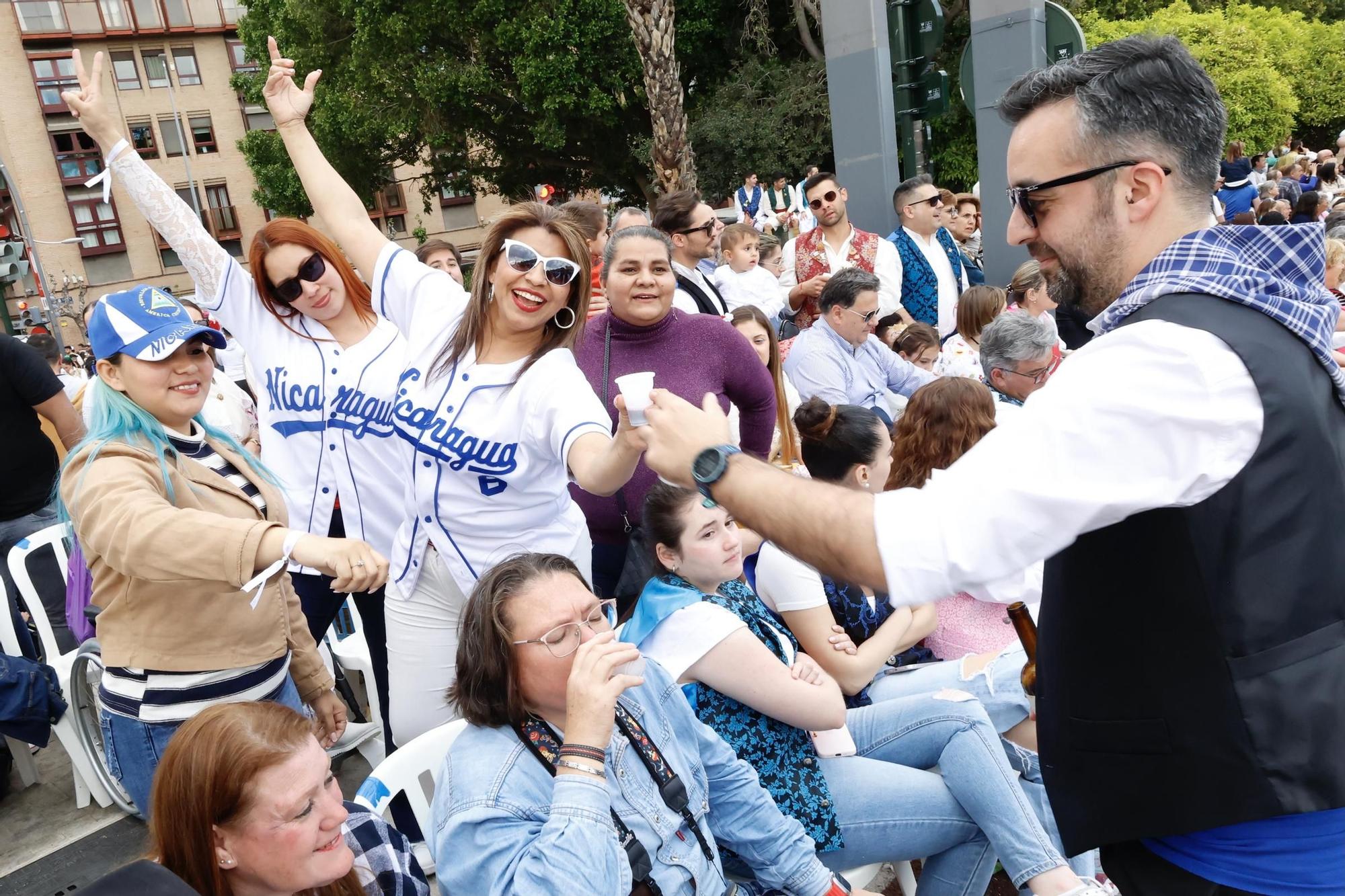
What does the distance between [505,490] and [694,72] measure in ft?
66.1

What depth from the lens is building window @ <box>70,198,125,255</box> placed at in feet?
142

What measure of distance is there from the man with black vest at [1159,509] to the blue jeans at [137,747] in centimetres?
169

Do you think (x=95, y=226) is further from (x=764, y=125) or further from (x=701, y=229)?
(x=701, y=229)

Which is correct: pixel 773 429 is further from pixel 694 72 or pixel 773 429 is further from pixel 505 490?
pixel 694 72

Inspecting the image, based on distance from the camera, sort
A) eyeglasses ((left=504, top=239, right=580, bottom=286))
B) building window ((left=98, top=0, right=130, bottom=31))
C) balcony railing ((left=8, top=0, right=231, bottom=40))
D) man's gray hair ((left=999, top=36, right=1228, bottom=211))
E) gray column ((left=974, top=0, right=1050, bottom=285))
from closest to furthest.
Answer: man's gray hair ((left=999, top=36, right=1228, bottom=211)) < eyeglasses ((left=504, top=239, right=580, bottom=286)) < gray column ((left=974, top=0, right=1050, bottom=285)) < balcony railing ((left=8, top=0, right=231, bottom=40)) < building window ((left=98, top=0, right=130, bottom=31))

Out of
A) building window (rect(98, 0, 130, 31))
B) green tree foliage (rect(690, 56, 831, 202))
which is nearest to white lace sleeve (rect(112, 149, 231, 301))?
green tree foliage (rect(690, 56, 831, 202))

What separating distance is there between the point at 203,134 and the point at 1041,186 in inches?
2050

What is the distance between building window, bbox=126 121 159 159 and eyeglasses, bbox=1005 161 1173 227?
50861 mm

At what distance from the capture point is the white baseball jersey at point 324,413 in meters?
2.88

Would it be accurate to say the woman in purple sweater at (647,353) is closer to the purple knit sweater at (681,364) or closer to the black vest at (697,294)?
the purple knit sweater at (681,364)

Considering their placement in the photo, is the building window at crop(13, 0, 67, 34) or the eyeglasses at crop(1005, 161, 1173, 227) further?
the building window at crop(13, 0, 67, 34)

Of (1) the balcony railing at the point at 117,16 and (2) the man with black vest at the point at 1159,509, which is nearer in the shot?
(2) the man with black vest at the point at 1159,509

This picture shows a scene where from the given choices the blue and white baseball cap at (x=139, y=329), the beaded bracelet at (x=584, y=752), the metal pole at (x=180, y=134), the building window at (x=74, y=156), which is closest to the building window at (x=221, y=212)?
the metal pole at (x=180, y=134)

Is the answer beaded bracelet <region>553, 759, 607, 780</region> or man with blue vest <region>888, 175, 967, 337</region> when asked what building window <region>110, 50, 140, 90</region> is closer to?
man with blue vest <region>888, 175, 967, 337</region>
